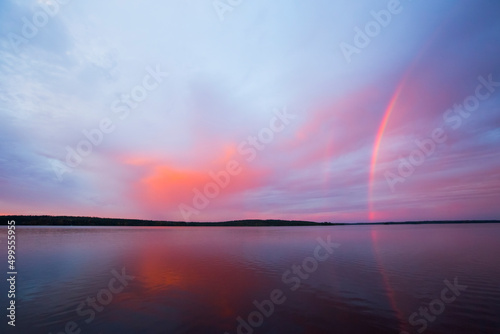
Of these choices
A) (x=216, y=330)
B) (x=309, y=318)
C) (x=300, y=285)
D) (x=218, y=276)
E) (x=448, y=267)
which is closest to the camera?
(x=216, y=330)

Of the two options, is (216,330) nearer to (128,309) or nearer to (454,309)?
(128,309)

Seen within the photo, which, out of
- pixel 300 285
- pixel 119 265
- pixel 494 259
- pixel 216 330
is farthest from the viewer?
pixel 494 259

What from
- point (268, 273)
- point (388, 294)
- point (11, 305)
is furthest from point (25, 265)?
point (388, 294)

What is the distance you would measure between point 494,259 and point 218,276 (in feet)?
113

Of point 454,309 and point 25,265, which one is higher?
point 25,265

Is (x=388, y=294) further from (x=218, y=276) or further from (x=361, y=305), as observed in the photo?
(x=218, y=276)

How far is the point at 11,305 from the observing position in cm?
1480

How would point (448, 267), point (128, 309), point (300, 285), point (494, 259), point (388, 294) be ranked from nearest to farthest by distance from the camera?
point (128, 309) → point (388, 294) → point (300, 285) → point (448, 267) → point (494, 259)

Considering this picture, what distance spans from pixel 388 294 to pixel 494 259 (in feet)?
80.0

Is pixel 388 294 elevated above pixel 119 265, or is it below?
below

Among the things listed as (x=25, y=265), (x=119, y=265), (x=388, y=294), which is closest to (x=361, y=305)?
(x=388, y=294)

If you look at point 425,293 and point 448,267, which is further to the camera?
point 448,267

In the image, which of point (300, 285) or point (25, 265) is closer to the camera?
point (300, 285)

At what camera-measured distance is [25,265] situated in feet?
87.4
